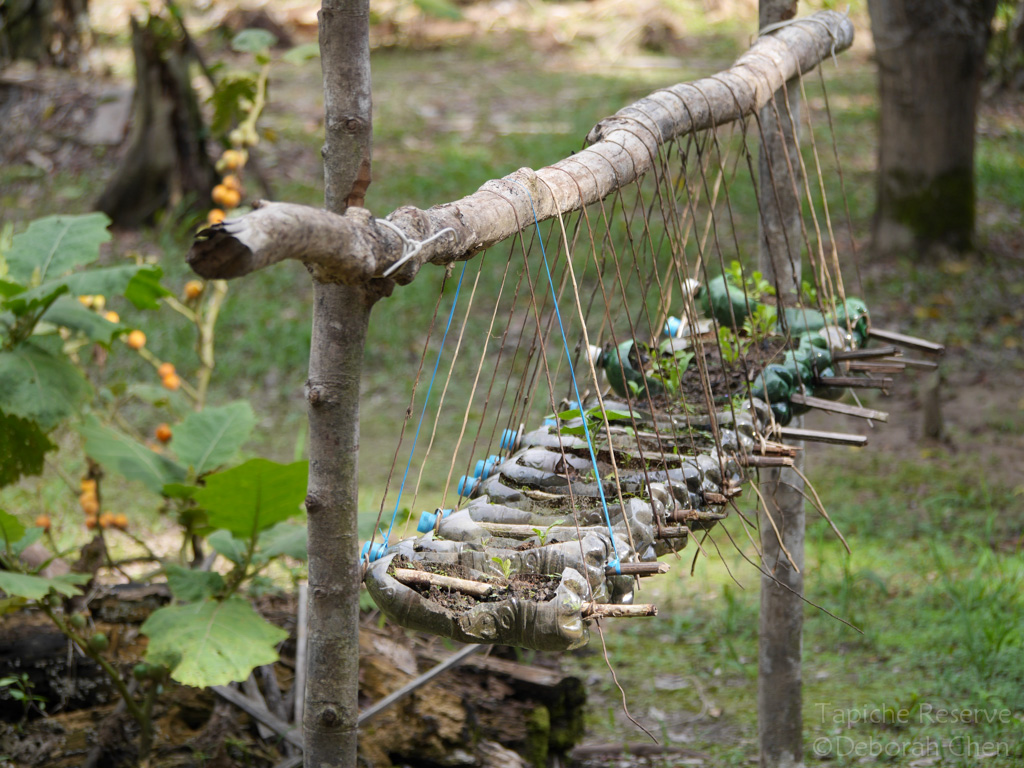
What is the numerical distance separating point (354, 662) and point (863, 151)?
8.11m

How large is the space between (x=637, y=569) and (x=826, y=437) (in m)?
0.87

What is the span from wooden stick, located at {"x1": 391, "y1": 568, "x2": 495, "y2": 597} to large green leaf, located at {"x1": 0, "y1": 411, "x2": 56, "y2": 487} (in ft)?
4.90

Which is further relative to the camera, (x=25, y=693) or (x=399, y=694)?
(x=25, y=693)

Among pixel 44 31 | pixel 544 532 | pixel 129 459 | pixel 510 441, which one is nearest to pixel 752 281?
pixel 510 441

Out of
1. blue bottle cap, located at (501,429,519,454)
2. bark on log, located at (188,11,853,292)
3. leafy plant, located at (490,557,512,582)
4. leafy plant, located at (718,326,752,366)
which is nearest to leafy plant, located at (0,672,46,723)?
blue bottle cap, located at (501,429,519,454)

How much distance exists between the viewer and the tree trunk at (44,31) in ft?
33.2

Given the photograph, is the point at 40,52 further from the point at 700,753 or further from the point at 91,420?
the point at 700,753

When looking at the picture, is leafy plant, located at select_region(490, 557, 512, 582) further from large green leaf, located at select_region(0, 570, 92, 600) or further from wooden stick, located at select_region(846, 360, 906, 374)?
wooden stick, located at select_region(846, 360, 906, 374)

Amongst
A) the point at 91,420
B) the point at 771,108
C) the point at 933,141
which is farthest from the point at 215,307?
the point at 933,141

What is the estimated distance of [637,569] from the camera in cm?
184

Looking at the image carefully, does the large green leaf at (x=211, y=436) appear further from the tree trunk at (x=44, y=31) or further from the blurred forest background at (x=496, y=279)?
the tree trunk at (x=44, y=31)

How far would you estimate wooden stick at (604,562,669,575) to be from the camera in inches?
71.2

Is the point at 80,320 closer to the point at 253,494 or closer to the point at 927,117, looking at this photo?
the point at 253,494

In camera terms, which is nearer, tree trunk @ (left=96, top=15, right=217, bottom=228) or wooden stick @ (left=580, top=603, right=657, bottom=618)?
wooden stick @ (left=580, top=603, right=657, bottom=618)
